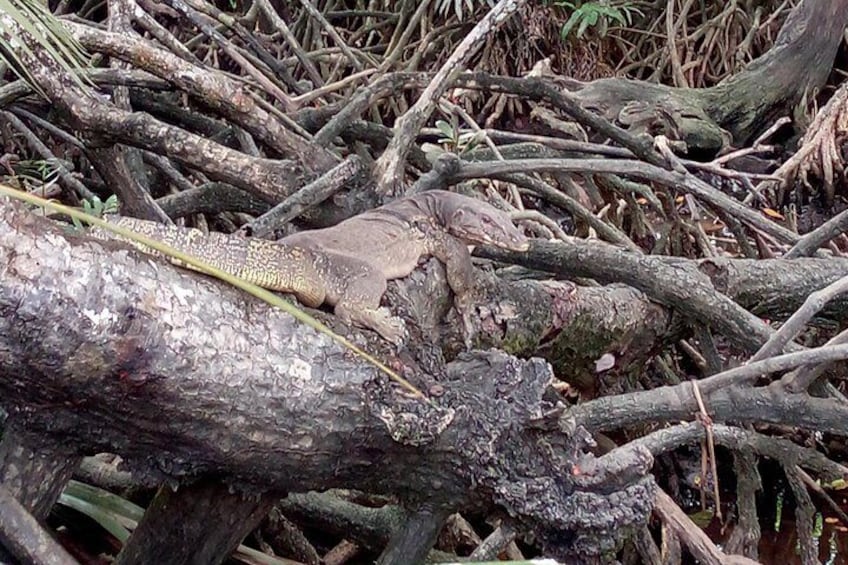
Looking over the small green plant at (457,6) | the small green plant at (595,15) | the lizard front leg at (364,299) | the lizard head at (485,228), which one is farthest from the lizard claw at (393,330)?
the small green plant at (595,15)

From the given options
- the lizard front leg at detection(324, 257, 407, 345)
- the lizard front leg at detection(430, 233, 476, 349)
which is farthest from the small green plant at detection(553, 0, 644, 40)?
the lizard front leg at detection(324, 257, 407, 345)

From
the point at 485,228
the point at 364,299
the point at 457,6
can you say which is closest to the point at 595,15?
the point at 457,6

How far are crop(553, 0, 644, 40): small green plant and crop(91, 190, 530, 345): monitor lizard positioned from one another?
3425 millimetres

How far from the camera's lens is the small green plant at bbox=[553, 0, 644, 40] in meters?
5.47

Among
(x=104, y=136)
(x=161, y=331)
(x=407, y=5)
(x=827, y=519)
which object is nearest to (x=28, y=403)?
(x=161, y=331)

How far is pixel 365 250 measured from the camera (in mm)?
1896

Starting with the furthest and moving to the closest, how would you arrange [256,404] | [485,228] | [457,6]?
[457,6]
[485,228]
[256,404]

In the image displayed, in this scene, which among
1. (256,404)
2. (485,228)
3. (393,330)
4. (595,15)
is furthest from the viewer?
(595,15)

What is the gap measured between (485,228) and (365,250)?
51cm

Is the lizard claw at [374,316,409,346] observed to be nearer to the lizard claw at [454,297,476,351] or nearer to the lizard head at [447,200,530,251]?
the lizard claw at [454,297,476,351]

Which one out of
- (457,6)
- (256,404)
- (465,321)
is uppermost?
(256,404)

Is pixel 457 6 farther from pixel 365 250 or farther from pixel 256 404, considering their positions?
pixel 256 404

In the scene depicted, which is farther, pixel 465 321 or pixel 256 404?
pixel 465 321

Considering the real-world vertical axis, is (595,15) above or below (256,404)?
below
